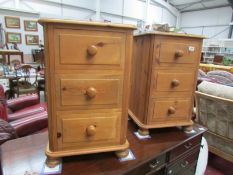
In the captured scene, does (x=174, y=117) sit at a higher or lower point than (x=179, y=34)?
lower

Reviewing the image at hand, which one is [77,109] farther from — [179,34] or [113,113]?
[179,34]

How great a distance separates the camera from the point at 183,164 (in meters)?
1.04

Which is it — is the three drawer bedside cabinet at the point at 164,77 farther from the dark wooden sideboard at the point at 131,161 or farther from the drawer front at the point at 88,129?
the drawer front at the point at 88,129

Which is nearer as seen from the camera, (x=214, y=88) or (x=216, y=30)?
(x=214, y=88)

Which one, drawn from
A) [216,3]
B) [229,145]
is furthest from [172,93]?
[216,3]

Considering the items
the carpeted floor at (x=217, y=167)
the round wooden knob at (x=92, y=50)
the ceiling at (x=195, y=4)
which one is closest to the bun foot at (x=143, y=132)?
the round wooden knob at (x=92, y=50)

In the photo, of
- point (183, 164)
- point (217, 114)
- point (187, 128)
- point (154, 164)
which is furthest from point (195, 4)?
point (154, 164)

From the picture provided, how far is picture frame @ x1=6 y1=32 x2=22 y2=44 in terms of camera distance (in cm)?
569

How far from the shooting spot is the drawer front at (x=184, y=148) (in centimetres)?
93

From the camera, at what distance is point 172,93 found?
938mm

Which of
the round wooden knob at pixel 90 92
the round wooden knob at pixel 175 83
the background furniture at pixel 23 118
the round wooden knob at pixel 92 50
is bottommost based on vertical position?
the background furniture at pixel 23 118

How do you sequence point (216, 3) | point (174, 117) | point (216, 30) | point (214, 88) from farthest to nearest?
point (216, 30)
point (216, 3)
point (214, 88)
point (174, 117)

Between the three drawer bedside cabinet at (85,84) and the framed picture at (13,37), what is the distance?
6.17m

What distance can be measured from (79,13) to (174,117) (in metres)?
6.94
